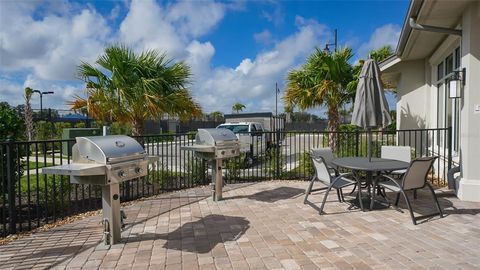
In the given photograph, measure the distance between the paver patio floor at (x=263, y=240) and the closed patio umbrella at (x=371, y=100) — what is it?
4.47ft

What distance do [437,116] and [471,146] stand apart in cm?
325

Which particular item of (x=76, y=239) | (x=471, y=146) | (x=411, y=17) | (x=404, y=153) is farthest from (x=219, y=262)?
(x=411, y=17)

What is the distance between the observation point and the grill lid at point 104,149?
132 inches

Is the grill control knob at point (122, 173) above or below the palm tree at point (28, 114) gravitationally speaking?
below

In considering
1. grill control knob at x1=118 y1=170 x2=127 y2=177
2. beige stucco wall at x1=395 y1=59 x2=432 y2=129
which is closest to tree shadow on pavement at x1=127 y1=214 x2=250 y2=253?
grill control knob at x1=118 y1=170 x2=127 y2=177

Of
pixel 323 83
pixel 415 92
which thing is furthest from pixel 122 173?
pixel 415 92

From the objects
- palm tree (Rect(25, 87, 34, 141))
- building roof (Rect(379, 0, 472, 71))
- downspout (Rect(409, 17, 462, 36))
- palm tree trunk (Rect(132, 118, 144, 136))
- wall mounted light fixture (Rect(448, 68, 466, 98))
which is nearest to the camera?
building roof (Rect(379, 0, 472, 71))

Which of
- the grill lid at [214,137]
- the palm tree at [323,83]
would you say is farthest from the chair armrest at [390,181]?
the palm tree at [323,83]

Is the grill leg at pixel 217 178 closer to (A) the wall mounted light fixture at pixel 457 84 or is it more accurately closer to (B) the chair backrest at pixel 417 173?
(B) the chair backrest at pixel 417 173

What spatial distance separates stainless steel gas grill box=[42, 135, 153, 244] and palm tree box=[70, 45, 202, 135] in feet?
10.2

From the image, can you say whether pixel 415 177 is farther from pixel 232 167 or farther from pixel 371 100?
pixel 232 167

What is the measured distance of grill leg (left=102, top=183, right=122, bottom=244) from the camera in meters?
3.64

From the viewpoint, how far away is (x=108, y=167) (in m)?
3.35

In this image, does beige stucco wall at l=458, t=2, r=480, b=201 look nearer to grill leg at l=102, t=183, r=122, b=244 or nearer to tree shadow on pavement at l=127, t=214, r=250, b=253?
tree shadow on pavement at l=127, t=214, r=250, b=253
